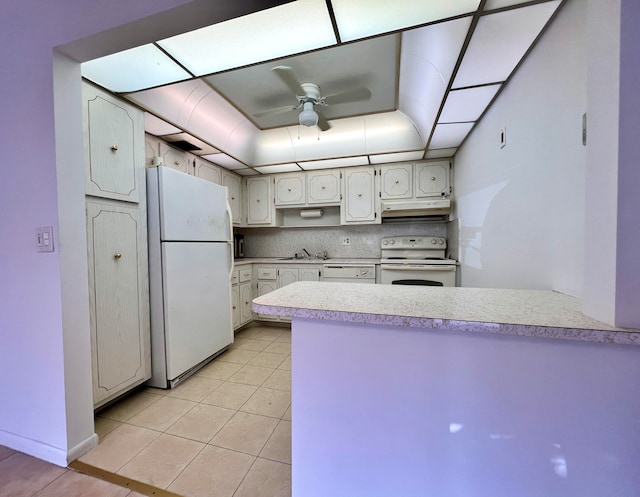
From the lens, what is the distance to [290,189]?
3623 mm

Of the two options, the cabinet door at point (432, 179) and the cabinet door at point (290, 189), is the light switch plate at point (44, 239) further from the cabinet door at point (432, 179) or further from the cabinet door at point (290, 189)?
the cabinet door at point (432, 179)

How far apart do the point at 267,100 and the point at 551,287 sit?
246 centimetres

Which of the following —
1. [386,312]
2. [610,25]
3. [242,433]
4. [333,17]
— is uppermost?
[333,17]

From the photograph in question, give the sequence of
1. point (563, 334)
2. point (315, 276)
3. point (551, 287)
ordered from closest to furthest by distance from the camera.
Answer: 1. point (563, 334)
2. point (551, 287)
3. point (315, 276)

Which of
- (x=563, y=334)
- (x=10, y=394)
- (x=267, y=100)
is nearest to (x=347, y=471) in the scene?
(x=563, y=334)

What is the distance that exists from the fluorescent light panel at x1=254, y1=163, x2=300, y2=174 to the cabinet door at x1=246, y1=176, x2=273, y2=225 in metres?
0.20

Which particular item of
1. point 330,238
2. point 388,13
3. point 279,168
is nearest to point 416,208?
point 330,238

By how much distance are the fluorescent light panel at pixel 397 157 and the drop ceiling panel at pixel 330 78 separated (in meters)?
0.53

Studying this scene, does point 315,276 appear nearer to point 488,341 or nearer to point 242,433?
point 242,433

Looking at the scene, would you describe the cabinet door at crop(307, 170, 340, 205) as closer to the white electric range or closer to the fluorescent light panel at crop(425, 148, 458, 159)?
the white electric range

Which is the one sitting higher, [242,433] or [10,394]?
[10,394]

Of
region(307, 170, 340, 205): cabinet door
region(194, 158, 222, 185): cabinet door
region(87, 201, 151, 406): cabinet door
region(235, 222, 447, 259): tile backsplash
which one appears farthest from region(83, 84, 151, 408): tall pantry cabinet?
region(235, 222, 447, 259): tile backsplash

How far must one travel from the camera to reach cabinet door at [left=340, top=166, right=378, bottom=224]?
3344 mm

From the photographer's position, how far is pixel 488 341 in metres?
0.77
